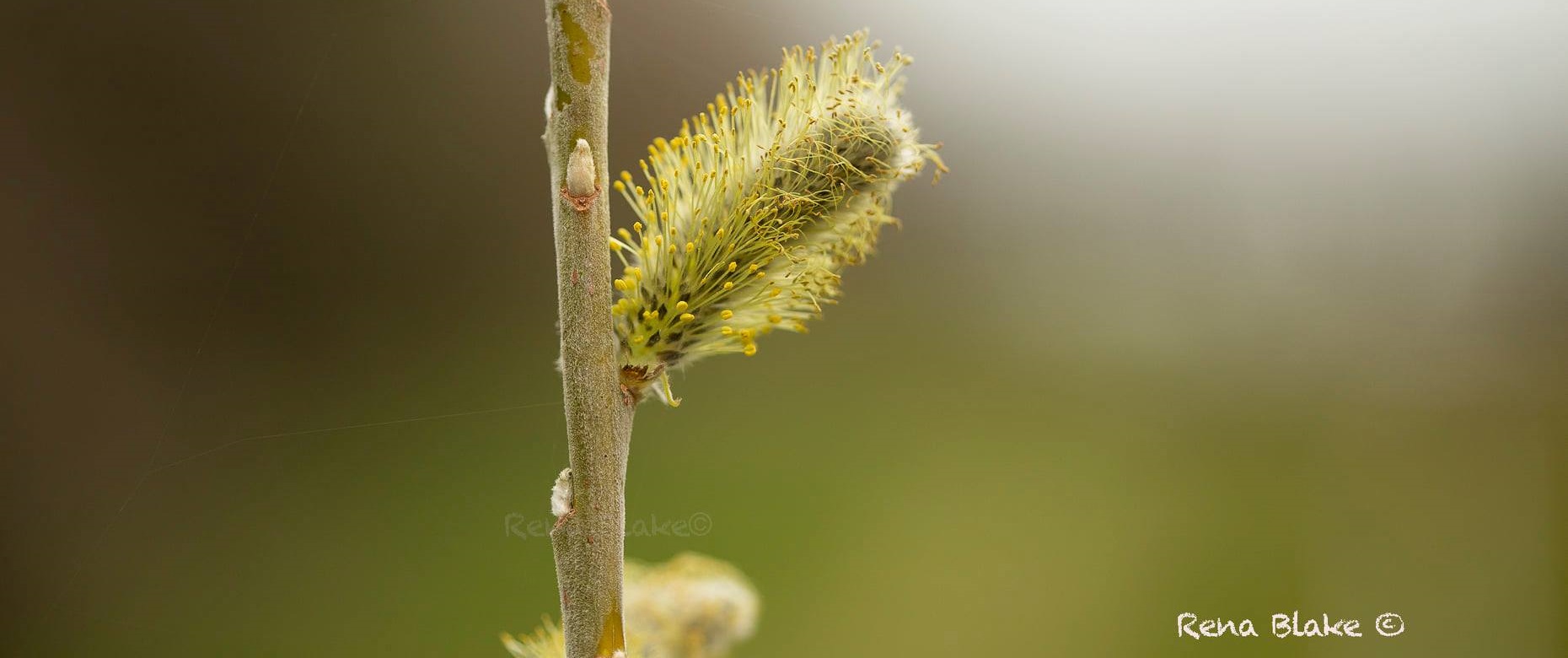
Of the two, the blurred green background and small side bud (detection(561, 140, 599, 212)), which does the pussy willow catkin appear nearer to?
small side bud (detection(561, 140, 599, 212))

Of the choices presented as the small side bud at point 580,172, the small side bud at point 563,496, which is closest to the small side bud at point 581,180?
the small side bud at point 580,172

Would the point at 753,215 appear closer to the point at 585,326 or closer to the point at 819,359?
the point at 585,326

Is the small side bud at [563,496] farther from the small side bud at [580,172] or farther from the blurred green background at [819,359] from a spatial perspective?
the blurred green background at [819,359]

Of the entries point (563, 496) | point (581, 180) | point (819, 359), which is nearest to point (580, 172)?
Answer: point (581, 180)

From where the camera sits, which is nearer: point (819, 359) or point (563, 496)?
point (563, 496)

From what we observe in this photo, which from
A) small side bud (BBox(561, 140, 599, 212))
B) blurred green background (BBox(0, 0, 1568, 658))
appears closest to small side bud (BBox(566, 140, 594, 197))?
small side bud (BBox(561, 140, 599, 212))

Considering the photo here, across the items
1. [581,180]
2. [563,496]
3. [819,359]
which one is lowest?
[563,496]

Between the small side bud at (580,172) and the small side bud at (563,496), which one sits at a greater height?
the small side bud at (580,172)
